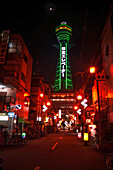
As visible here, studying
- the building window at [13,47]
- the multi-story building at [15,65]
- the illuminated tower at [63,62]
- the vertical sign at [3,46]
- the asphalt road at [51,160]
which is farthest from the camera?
the illuminated tower at [63,62]

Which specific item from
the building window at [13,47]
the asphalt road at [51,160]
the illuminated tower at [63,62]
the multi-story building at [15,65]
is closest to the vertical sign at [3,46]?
the multi-story building at [15,65]

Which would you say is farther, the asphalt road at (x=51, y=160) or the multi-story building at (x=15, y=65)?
the multi-story building at (x=15, y=65)

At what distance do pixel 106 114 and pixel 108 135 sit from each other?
462 cm

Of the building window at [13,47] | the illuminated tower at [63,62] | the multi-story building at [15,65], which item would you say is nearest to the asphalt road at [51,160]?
the multi-story building at [15,65]

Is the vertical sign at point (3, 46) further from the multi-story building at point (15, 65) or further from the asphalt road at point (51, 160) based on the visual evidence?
the asphalt road at point (51, 160)

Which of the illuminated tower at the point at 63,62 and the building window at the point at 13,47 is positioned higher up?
the illuminated tower at the point at 63,62

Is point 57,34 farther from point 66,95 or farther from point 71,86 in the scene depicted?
point 66,95

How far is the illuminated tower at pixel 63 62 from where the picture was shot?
116250 millimetres

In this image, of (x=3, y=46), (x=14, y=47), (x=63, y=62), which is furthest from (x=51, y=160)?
(x=63, y=62)

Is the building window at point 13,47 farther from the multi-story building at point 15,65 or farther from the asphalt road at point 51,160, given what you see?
the asphalt road at point 51,160

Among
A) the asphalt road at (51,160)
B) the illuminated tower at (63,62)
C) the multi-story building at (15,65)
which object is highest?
the illuminated tower at (63,62)

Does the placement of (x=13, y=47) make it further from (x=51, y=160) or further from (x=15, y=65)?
(x=51, y=160)

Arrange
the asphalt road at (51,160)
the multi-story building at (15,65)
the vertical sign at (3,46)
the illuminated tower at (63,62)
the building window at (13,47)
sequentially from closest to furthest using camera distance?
1. the asphalt road at (51,160)
2. the vertical sign at (3,46)
3. the multi-story building at (15,65)
4. the building window at (13,47)
5. the illuminated tower at (63,62)

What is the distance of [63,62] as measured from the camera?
11481cm
